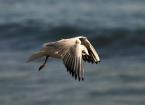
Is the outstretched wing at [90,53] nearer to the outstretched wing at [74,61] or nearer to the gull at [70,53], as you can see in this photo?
the gull at [70,53]

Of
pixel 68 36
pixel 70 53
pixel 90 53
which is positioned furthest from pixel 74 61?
pixel 68 36

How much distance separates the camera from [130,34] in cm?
1631

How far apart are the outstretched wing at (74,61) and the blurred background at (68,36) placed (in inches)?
315

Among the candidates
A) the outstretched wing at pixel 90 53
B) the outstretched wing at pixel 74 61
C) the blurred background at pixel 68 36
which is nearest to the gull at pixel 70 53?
the outstretched wing at pixel 74 61

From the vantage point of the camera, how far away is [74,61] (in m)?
3.86

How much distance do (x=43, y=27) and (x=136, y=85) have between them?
4909mm

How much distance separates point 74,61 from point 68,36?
38.8ft

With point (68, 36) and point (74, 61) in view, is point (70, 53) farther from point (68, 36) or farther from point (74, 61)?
point (68, 36)

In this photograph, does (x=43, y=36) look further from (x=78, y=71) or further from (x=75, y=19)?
(x=78, y=71)

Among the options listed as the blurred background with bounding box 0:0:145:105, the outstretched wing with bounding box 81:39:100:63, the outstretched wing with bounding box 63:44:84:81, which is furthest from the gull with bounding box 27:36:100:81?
the blurred background with bounding box 0:0:145:105

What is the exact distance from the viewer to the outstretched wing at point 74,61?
3.79m

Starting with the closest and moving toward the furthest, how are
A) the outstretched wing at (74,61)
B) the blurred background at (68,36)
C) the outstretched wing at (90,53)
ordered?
1. the outstretched wing at (74,61)
2. the outstretched wing at (90,53)
3. the blurred background at (68,36)

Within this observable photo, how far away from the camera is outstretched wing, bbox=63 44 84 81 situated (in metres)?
3.79

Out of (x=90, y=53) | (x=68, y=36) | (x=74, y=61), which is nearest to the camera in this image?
(x=74, y=61)
